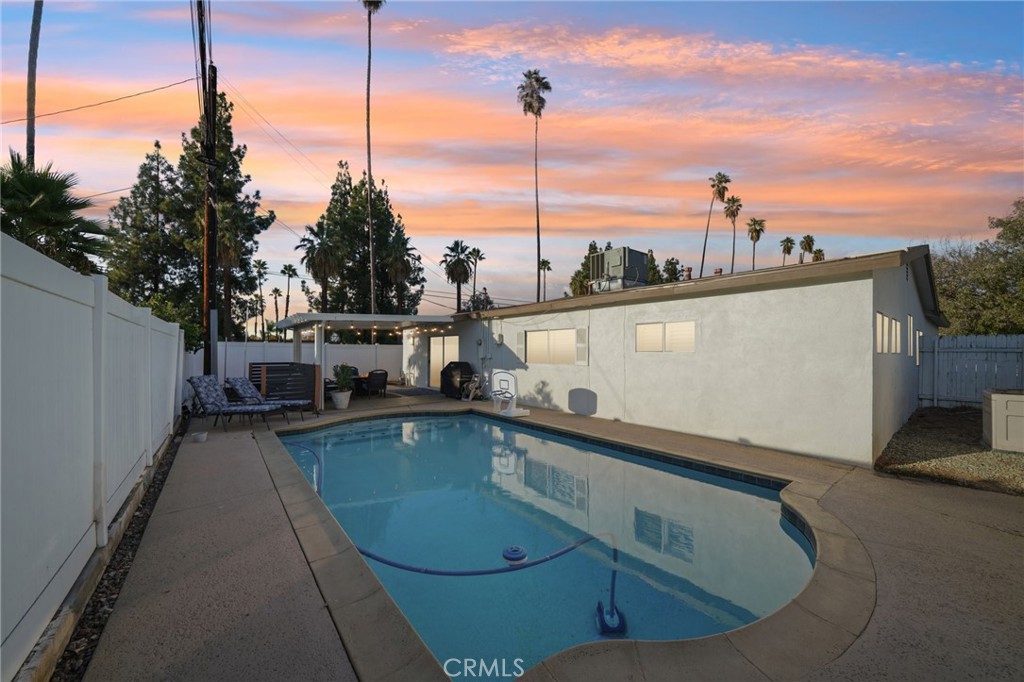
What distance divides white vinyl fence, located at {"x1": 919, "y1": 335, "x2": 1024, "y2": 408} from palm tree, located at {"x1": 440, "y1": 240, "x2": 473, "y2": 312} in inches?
1195

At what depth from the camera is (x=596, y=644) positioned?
2.50 metres

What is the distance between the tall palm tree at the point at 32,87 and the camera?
11445mm

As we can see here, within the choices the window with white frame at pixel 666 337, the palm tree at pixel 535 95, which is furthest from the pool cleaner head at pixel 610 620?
the palm tree at pixel 535 95

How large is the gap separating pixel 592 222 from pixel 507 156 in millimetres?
4243

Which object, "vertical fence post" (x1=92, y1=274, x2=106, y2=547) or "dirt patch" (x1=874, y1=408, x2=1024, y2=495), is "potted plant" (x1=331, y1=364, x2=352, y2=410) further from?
"dirt patch" (x1=874, y1=408, x2=1024, y2=495)

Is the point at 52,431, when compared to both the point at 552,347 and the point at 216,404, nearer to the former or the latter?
the point at 216,404

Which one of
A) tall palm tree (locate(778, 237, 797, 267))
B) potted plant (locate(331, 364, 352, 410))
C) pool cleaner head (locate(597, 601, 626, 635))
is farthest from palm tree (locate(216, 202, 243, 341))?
tall palm tree (locate(778, 237, 797, 267))

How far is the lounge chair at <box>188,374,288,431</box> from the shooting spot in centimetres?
913

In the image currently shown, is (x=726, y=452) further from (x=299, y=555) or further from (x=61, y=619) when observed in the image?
(x=61, y=619)

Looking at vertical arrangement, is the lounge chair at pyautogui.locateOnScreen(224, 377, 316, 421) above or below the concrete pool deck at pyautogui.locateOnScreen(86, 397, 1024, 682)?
above

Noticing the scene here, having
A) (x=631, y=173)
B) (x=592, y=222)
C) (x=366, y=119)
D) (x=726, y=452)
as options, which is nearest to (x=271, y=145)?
(x=366, y=119)

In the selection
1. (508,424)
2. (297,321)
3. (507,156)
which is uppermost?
(507,156)

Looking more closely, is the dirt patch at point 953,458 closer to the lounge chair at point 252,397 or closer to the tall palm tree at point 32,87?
the lounge chair at point 252,397

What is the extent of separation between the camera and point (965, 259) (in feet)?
67.9
